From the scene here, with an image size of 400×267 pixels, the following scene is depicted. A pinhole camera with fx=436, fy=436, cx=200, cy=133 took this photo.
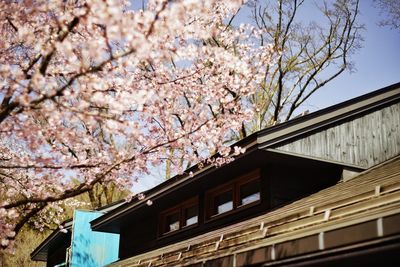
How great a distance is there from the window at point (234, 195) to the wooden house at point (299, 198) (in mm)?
27

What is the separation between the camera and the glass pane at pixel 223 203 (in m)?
11.7

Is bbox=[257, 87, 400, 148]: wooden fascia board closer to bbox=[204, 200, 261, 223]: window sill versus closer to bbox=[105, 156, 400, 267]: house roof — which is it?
bbox=[105, 156, 400, 267]: house roof

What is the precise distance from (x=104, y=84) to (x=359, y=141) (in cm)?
708

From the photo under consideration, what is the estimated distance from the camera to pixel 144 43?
4.88m

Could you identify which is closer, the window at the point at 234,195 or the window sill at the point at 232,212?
the window sill at the point at 232,212

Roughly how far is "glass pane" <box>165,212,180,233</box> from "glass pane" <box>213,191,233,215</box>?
235 centimetres

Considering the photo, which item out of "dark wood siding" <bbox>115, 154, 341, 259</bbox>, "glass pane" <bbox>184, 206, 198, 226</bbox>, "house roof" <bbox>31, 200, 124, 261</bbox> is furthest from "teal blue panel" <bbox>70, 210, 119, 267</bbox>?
"glass pane" <bbox>184, 206, 198, 226</bbox>

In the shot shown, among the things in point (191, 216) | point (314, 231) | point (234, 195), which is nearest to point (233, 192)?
point (234, 195)

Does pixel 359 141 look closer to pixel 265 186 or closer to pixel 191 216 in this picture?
pixel 265 186

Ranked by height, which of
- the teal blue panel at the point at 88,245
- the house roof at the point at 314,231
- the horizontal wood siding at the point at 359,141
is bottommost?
the house roof at the point at 314,231

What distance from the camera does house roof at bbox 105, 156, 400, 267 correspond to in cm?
520

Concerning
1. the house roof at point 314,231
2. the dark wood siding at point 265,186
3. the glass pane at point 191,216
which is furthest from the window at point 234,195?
the house roof at point 314,231

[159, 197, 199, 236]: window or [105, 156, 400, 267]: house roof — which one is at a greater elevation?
[159, 197, 199, 236]: window

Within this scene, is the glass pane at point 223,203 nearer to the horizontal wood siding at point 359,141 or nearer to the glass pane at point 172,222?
the glass pane at point 172,222
